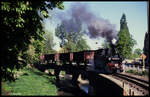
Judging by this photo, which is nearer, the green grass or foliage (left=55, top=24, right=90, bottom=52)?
the green grass

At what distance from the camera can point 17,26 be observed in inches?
355

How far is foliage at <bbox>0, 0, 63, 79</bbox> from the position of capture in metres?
8.86

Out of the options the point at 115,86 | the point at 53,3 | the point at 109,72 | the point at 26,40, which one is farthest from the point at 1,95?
the point at 109,72

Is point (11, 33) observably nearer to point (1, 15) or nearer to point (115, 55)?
point (1, 15)

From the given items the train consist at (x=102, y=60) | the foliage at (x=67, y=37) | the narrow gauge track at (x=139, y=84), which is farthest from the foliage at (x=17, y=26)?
the foliage at (x=67, y=37)

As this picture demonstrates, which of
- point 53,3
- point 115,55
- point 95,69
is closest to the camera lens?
point 53,3

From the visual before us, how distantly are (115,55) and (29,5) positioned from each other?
596 inches

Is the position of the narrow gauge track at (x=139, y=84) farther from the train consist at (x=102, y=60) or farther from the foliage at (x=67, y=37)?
the foliage at (x=67, y=37)

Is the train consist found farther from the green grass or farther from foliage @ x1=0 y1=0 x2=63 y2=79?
foliage @ x1=0 y1=0 x2=63 y2=79

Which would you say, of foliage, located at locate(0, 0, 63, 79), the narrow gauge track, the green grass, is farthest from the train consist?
foliage, located at locate(0, 0, 63, 79)

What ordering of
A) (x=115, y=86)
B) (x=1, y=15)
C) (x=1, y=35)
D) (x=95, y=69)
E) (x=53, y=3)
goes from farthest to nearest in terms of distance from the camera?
(x=95, y=69)
(x=115, y=86)
(x=53, y=3)
(x=1, y=35)
(x=1, y=15)

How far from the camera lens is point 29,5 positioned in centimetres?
934

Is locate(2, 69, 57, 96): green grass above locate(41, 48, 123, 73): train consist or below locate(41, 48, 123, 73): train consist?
below

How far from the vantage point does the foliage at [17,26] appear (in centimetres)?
886
